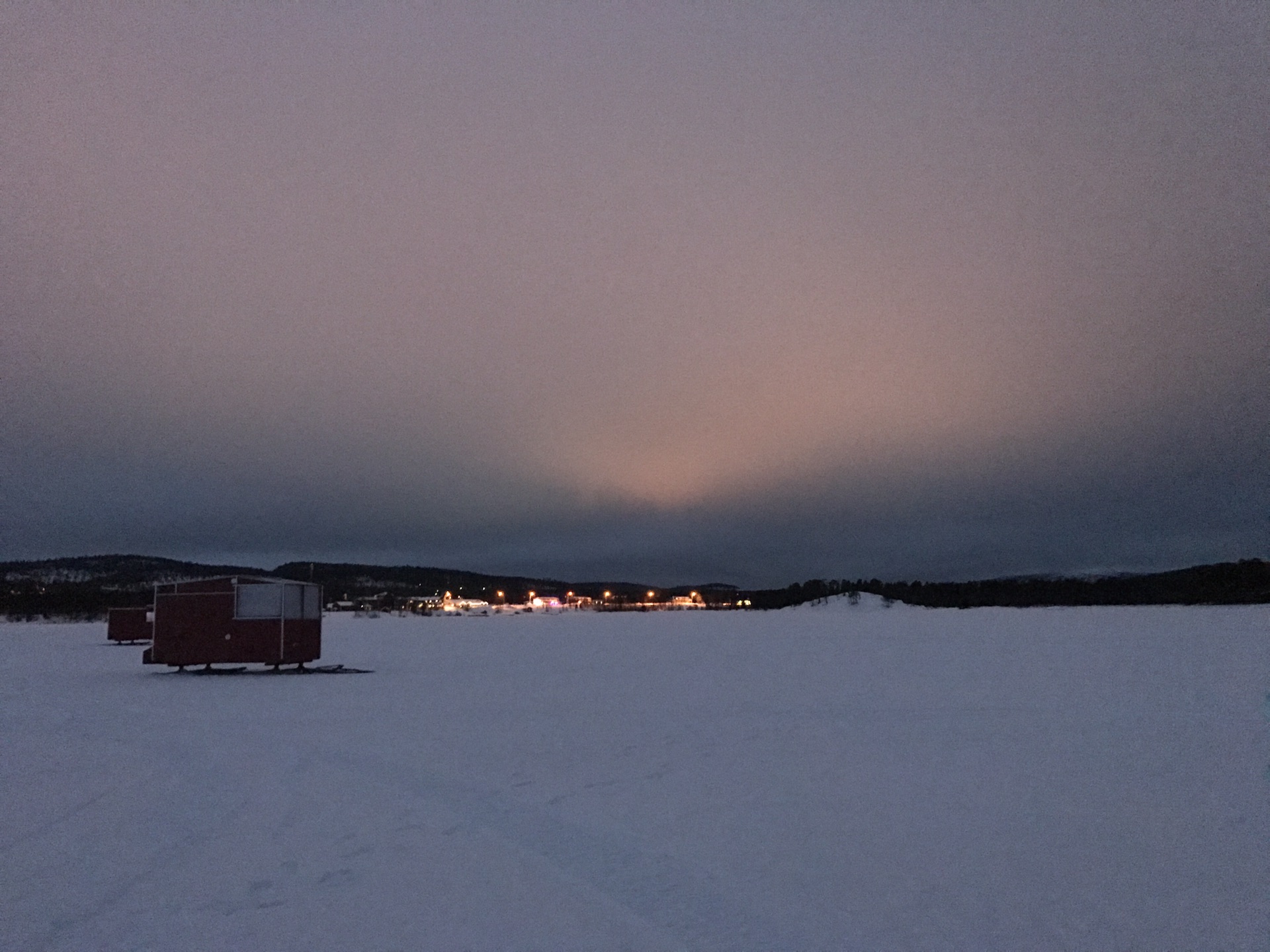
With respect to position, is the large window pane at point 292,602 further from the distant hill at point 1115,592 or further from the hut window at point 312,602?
the distant hill at point 1115,592

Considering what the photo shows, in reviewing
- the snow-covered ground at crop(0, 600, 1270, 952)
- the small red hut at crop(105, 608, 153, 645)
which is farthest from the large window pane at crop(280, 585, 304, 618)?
the small red hut at crop(105, 608, 153, 645)

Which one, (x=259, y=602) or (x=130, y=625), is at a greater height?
(x=259, y=602)

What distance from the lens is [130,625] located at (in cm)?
4250

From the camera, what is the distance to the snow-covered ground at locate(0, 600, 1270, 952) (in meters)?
6.36

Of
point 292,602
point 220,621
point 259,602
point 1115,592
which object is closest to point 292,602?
point 292,602

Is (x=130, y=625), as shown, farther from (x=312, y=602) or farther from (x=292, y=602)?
(x=292, y=602)

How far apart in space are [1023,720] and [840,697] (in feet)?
13.8

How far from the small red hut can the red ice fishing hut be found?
701 inches

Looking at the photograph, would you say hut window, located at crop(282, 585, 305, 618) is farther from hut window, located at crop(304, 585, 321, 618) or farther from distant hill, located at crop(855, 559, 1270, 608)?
distant hill, located at crop(855, 559, 1270, 608)

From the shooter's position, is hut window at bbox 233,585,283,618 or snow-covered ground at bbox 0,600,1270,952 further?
hut window at bbox 233,585,283,618

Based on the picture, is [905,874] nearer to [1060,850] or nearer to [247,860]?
[1060,850]

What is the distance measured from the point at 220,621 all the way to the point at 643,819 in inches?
829

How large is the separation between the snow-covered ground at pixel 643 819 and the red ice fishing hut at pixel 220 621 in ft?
18.6

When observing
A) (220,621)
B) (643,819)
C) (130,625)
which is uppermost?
(130,625)
